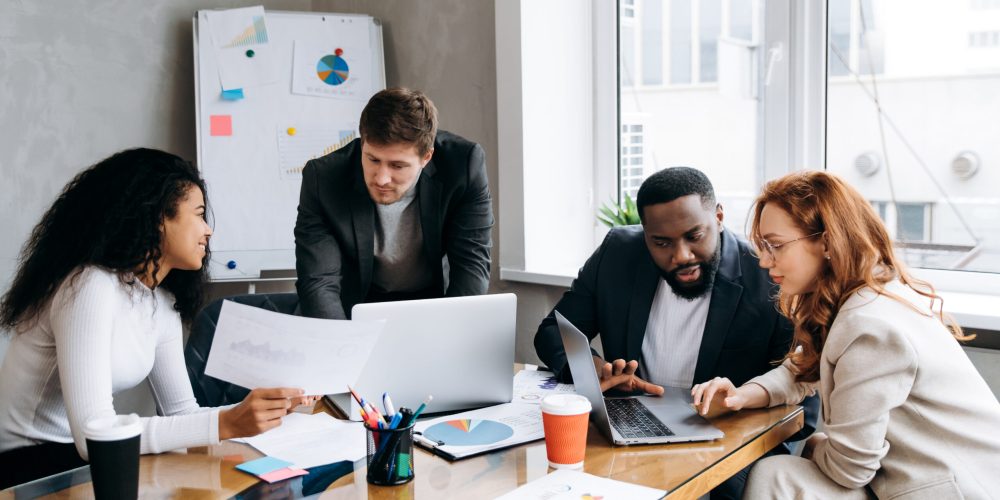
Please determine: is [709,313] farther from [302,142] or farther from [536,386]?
[302,142]

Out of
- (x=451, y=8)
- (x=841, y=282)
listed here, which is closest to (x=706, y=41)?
(x=451, y=8)

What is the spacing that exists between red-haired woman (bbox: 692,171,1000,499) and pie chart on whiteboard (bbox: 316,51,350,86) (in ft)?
6.76

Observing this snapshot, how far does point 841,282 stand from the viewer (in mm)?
1585

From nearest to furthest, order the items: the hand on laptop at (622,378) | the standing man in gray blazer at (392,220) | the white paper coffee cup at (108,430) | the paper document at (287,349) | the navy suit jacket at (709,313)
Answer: the white paper coffee cup at (108,430)
the paper document at (287,349)
the hand on laptop at (622,378)
the navy suit jacket at (709,313)
the standing man in gray blazer at (392,220)

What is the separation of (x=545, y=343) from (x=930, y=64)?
4.60 ft

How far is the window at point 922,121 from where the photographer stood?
2.34 metres

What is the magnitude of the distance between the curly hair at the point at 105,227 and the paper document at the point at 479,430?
0.63m

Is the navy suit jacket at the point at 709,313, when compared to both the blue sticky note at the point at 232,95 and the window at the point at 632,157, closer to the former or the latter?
the window at the point at 632,157

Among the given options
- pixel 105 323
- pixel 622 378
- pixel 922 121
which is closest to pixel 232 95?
pixel 105 323

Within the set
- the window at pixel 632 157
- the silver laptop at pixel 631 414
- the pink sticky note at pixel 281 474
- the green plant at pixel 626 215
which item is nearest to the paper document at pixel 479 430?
the silver laptop at pixel 631 414

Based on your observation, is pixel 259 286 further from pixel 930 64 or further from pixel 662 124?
pixel 930 64

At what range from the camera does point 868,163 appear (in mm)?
2553

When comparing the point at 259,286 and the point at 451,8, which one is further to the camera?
the point at 259,286

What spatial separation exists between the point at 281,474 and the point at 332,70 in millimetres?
2288
